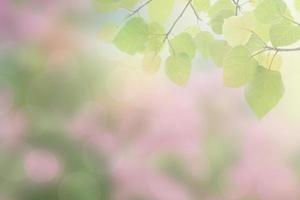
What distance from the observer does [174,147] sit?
1.00 meters

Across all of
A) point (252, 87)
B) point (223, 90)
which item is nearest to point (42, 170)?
point (223, 90)

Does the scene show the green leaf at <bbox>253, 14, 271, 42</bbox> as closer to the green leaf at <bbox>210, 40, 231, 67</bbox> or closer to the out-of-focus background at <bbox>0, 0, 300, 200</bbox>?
the green leaf at <bbox>210, 40, 231, 67</bbox>

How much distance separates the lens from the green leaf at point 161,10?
1.87 feet

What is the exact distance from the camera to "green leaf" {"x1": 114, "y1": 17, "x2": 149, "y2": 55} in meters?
0.54

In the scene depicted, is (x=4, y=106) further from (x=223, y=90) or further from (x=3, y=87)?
(x=223, y=90)

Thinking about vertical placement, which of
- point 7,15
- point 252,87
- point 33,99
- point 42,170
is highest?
point 7,15

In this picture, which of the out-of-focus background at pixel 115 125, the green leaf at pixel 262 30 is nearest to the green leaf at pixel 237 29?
the green leaf at pixel 262 30

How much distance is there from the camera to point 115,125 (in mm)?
993

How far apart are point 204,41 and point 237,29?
0.07 m

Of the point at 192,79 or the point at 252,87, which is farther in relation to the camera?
the point at 192,79

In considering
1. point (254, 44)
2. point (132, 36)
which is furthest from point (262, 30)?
point (132, 36)

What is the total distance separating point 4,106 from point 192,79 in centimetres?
35

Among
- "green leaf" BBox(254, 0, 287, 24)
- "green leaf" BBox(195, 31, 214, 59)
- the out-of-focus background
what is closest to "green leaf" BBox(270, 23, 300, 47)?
"green leaf" BBox(254, 0, 287, 24)

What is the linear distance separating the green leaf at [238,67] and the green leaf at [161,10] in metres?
0.12
